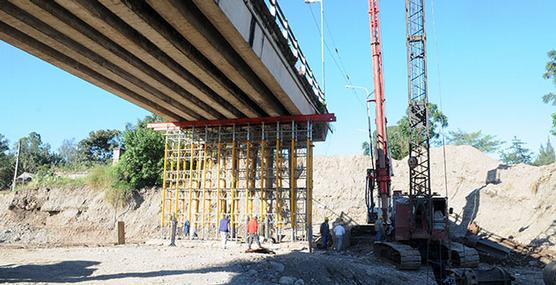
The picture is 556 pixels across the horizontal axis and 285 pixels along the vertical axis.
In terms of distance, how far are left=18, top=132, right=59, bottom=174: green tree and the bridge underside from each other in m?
45.3

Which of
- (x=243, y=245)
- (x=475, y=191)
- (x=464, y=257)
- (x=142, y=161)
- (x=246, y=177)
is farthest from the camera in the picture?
(x=142, y=161)

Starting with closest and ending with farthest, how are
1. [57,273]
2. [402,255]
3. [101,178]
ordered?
[57,273], [402,255], [101,178]

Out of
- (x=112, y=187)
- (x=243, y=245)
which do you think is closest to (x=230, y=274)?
(x=243, y=245)

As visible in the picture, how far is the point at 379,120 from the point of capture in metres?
24.0

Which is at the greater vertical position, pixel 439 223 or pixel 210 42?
pixel 210 42

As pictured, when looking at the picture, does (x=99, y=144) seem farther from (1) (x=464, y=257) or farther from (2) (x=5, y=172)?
(1) (x=464, y=257)

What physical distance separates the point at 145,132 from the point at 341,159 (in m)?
16.9

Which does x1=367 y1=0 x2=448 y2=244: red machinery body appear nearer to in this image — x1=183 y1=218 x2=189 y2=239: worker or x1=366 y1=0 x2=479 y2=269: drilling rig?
x1=366 y1=0 x2=479 y2=269: drilling rig

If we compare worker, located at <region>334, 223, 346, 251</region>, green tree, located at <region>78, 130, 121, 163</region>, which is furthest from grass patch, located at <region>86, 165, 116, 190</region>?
green tree, located at <region>78, 130, 121, 163</region>

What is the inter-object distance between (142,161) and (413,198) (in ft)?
77.9

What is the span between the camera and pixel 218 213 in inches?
898

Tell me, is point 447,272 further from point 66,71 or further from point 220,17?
point 66,71

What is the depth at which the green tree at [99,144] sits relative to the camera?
67.1m

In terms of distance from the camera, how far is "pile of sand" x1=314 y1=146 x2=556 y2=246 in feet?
81.9
